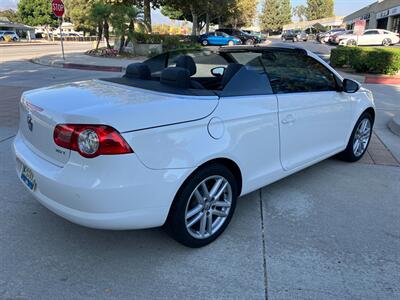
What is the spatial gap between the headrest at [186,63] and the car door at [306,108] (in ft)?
2.55

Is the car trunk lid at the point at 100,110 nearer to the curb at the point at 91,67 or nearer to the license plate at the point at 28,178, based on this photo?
the license plate at the point at 28,178

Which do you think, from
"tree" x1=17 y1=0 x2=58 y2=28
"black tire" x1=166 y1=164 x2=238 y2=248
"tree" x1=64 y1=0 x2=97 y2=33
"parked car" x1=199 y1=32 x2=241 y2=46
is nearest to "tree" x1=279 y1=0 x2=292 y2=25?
"tree" x1=64 y1=0 x2=97 y2=33

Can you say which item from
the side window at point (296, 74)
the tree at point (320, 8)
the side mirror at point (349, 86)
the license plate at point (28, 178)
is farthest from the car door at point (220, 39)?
the tree at point (320, 8)

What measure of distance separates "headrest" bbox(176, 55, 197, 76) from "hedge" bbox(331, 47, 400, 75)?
12046 millimetres

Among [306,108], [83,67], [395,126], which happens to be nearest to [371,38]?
[83,67]

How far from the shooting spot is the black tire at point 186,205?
9.04 feet

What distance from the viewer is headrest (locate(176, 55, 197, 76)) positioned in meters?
3.96

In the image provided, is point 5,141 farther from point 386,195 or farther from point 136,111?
point 386,195

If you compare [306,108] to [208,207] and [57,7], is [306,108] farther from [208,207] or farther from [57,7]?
[57,7]

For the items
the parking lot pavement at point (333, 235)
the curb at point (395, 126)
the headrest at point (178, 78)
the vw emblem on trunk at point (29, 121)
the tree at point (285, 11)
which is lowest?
the parking lot pavement at point (333, 235)

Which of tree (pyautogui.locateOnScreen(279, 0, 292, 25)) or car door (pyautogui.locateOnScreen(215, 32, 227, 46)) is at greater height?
tree (pyautogui.locateOnScreen(279, 0, 292, 25))

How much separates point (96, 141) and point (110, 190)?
322 mm

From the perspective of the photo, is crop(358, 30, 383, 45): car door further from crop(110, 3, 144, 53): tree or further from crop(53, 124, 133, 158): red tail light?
crop(53, 124, 133, 158): red tail light

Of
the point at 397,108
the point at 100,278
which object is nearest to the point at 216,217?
the point at 100,278
